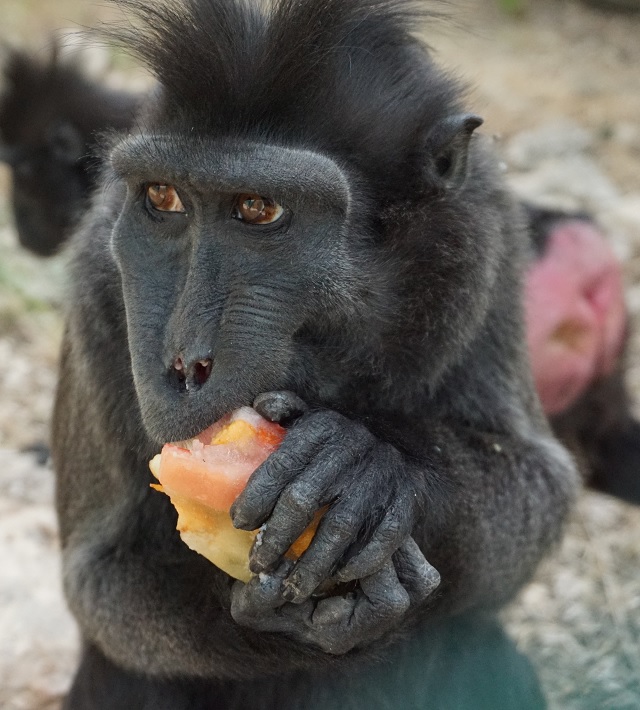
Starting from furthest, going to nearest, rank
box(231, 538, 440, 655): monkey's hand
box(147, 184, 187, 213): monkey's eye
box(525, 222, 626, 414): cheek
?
box(525, 222, 626, 414): cheek → box(147, 184, 187, 213): monkey's eye → box(231, 538, 440, 655): monkey's hand

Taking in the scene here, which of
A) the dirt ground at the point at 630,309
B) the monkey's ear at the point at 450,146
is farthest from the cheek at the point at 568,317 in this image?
the monkey's ear at the point at 450,146

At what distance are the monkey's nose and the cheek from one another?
4.46 m

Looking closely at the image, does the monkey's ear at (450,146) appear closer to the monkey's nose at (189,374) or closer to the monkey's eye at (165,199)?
the monkey's eye at (165,199)

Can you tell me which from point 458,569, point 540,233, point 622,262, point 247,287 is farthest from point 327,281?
point 622,262

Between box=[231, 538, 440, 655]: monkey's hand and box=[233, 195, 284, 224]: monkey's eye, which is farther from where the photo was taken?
box=[233, 195, 284, 224]: monkey's eye

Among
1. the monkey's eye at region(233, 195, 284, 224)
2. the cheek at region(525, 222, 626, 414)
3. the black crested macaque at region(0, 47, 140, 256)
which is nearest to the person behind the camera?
the monkey's eye at region(233, 195, 284, 224)

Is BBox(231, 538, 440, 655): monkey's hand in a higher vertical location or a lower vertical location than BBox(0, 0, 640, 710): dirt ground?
higher

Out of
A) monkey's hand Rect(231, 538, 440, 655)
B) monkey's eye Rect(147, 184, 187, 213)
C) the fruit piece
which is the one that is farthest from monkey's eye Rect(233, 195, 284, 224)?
monkey's hand Rect(231, 538, 440, 655)

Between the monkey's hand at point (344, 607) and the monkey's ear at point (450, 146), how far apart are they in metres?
1.13

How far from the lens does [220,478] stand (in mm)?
2768

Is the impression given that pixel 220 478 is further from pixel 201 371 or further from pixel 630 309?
pixel 630 309

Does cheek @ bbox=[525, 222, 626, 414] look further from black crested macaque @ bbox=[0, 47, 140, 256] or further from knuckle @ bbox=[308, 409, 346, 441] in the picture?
knuckle @ bbox=[308, 409, 346, 441]

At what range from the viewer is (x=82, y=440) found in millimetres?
3930

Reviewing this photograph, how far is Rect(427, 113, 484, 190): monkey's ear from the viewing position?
3.28 meters
